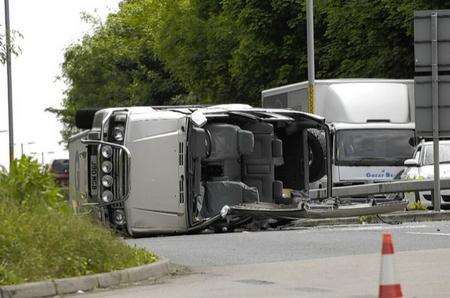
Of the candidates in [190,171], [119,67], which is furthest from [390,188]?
[119,67]

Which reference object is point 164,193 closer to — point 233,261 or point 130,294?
point 233,261

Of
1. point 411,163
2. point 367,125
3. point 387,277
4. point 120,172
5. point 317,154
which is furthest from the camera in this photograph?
point 367,125

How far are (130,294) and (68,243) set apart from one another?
1.68 metres

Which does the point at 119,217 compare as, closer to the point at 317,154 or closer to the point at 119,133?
the point at 119,133

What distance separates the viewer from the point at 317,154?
81.6 ft

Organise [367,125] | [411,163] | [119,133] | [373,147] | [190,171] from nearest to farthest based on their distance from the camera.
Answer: [190,171] < [119,133] < [411,163] < [367,125] < [373,147]

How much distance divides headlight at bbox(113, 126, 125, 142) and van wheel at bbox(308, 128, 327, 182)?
382 centimetres

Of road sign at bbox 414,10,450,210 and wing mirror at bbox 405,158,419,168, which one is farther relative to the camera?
wing mirror at bbox 405,158,419,168

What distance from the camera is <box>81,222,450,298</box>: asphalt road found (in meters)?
12.7

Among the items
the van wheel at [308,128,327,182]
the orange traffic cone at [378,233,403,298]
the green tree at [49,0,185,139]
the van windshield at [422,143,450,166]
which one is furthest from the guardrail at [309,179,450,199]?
the green tree at [49,0,185,139]

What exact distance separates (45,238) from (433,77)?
13.2 metres

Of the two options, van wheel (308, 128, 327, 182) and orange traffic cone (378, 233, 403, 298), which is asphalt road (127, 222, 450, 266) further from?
orange traffic cone (378, 233, 403, 298)

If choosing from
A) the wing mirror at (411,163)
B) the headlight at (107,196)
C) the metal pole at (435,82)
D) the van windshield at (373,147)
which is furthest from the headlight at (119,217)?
the van windshield at (373,147)

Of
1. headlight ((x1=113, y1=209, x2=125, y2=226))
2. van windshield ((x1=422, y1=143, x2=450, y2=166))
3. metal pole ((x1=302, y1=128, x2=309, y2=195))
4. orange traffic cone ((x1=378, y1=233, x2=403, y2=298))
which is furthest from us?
van windshield ((x1=422, y1=143, x2=450, y2=166))
